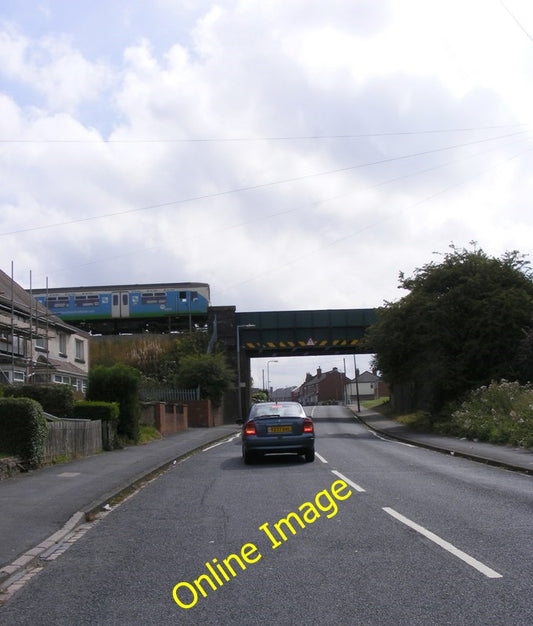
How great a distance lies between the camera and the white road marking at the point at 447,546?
577 centimetres

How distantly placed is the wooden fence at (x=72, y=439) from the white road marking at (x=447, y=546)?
31.4 feet

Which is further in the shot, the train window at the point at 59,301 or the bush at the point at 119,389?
the train window at the point at 59,301

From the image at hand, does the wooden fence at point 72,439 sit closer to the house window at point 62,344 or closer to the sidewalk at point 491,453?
the sidewalk at point 491,453

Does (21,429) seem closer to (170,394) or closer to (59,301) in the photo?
(170,394)

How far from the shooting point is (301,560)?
6379 mm

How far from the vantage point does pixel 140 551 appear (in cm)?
701

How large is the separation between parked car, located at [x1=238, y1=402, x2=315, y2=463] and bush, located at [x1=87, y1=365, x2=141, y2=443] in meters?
7.75

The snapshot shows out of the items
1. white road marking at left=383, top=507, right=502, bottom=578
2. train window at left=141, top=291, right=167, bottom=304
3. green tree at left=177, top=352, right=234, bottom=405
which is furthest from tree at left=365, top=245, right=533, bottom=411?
white road marking at left=383, top=507, right=502, bottom=578

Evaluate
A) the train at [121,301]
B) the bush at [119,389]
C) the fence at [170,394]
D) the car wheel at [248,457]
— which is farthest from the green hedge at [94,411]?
the train at [121,301]

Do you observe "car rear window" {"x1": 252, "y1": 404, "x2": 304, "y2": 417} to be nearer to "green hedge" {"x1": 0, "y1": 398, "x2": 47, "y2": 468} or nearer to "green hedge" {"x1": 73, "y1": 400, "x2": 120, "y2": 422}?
"green hedge" {"x1": 0, "y1": 398, "x2": 47, "y2": 468}

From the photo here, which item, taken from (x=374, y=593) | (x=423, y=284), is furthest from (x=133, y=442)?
(x=374, y=593)

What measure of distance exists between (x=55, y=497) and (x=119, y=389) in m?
12.1

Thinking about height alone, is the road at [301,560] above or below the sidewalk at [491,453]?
above

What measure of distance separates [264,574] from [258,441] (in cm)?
978
